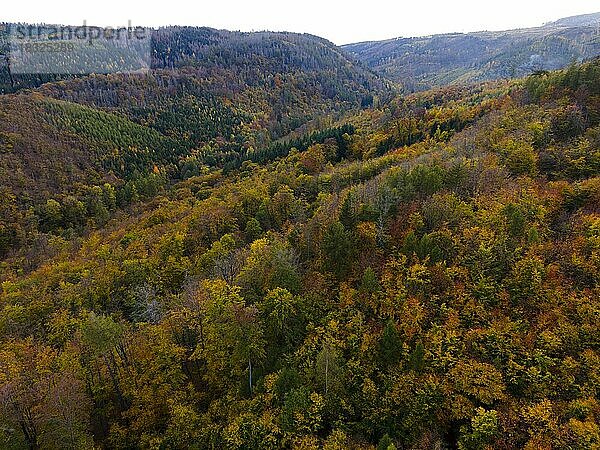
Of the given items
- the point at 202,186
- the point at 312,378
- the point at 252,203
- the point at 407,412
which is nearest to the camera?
the point at 407,412

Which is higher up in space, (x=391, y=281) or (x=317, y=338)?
(x=391, y=281)

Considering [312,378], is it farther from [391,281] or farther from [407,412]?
[391,281]

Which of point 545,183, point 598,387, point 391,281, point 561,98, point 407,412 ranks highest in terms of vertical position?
point 561,98

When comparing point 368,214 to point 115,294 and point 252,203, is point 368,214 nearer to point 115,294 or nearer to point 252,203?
point 252,203

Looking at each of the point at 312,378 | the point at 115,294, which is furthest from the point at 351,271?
the point at 115,294

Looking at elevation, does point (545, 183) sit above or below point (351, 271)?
above

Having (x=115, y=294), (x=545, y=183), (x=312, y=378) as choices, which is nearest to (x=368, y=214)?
(x=312, y=378)

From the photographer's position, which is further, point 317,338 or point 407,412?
point 317,338

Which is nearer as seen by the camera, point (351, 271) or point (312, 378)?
point (312, 378)

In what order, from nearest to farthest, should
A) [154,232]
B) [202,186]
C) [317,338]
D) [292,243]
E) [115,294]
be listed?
[317,338]
[292,243]
[115,294]
[154,232]
[202,186]
